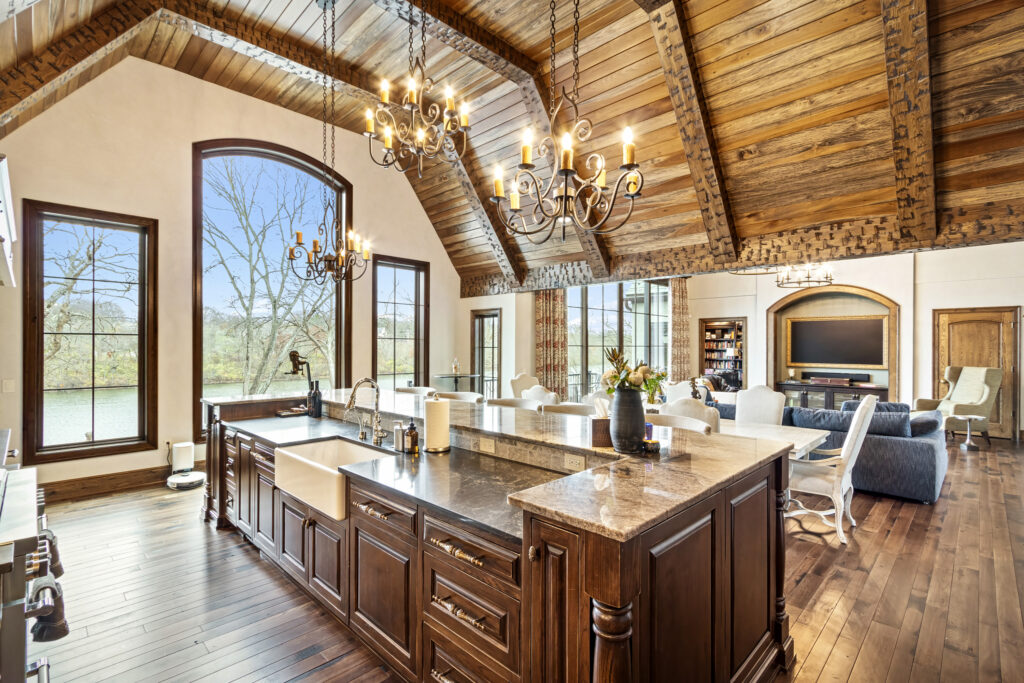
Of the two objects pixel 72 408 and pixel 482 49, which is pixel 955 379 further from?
pixel 72 408

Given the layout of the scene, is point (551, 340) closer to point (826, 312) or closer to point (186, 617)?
point (186, 617)

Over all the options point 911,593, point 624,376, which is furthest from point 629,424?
point 911,593

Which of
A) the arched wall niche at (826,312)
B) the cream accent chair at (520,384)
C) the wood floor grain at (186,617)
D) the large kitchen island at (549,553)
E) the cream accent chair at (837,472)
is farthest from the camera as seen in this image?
the arched wall niche at (826,312)

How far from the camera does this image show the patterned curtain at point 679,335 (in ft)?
34.3

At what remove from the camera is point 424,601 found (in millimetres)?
1788

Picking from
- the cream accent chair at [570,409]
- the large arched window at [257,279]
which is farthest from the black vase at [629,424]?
the large arched window at [257,279]

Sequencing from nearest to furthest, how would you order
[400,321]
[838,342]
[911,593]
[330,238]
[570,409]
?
[911,593] < [570,409] < [330,238] < [400,321] < [838,342]

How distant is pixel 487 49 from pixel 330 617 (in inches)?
175

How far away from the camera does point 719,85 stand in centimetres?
395

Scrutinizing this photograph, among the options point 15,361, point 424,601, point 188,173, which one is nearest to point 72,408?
point 15,361

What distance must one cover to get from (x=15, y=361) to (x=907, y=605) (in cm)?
682

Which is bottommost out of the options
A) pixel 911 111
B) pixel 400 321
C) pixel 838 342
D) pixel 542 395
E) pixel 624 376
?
pixel 542 395

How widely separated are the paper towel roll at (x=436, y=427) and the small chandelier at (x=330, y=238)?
2.21 meters

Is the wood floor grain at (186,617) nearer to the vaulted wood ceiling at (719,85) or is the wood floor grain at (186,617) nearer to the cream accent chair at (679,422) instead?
the cream accent chair at (679,422)
